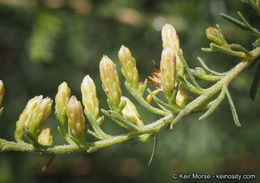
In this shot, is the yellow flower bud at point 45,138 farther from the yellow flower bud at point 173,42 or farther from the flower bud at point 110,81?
the yellow flower bud at point 173,42

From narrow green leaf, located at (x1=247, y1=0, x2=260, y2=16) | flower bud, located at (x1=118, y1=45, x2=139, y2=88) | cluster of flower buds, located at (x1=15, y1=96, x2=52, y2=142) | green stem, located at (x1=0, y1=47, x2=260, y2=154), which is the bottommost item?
green stem, located at (x1=0, y1=47, x2=260, y2=154)

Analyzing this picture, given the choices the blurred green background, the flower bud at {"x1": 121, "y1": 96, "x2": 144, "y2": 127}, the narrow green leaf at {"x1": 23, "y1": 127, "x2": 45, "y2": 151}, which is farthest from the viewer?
the blurred green background

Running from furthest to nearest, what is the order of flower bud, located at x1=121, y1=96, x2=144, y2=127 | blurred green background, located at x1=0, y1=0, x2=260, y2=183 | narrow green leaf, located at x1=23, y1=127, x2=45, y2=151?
blurred green background, located at x1=0, y1=0, x2=260, y2=183
flower bud, located at x1=121, y1=96, x2=144, y2=127
narrow green leaf, located at x1=23, y1=127, x2=45, y2=151

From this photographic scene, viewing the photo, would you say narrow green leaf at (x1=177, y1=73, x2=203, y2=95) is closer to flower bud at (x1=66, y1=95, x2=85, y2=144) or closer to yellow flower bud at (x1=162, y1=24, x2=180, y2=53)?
yellow flower bud at (x1=162, y1=24, x2=180, y2=53)

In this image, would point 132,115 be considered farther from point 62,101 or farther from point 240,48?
point 240,48

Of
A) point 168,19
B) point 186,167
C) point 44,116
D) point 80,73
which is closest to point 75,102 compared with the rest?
point 44,116

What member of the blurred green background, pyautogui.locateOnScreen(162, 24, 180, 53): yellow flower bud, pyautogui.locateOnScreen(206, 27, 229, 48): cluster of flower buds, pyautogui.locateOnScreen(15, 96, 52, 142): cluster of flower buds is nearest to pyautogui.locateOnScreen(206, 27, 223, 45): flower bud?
pyautogui.locateOnScreen(206, 27, 229, 48): cluster of flower buds
